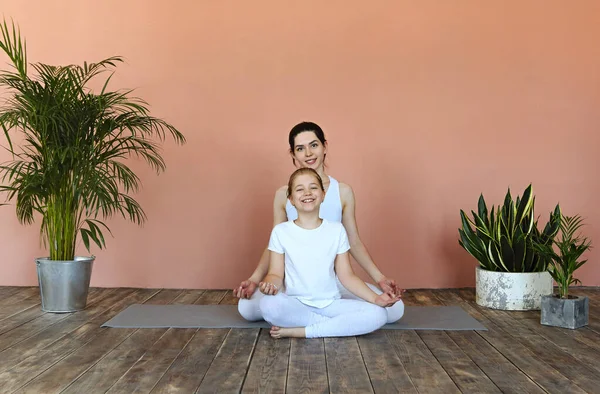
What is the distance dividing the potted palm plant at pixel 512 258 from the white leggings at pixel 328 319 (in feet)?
3.09

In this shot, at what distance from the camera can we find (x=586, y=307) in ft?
9.30

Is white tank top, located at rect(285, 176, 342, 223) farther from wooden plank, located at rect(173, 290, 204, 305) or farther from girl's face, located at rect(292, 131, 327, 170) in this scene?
wooden plank, located at rect(173, 290, 204, 305)

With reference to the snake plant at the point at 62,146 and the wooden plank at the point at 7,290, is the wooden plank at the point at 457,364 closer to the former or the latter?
the snake plant at the point at 62,146

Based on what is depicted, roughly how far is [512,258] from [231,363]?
1.70 meters

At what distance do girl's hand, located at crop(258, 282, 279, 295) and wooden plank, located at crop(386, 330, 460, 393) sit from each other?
0.50 metres

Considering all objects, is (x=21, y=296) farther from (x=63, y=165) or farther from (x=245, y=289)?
(x=245, y=289)

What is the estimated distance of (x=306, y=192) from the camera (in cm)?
260

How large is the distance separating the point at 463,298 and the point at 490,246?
427mm

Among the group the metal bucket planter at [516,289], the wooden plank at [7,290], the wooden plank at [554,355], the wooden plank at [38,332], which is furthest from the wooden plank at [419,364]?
the wooden plank at [7,290]

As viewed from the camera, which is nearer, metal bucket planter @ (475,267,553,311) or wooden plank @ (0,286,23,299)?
metal bucket planter @ (475,267,553,311)

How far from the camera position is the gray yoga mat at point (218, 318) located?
279 centimetres

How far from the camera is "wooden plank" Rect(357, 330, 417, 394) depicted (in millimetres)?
1939

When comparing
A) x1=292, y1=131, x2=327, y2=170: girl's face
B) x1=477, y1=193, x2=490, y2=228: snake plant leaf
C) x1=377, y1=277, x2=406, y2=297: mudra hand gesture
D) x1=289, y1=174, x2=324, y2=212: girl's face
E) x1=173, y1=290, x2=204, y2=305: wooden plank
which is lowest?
x1=173, y1=290, x2=204, y2=305: wooden plank

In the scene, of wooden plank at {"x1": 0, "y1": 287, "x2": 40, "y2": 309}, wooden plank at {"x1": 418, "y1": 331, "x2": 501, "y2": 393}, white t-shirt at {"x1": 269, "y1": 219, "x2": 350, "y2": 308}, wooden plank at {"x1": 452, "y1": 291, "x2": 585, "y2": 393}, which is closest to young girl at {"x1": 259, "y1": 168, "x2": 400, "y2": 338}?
white t-shirt at {"x1": 269, "y1": 219, "x2": 350, "y2": 308}
